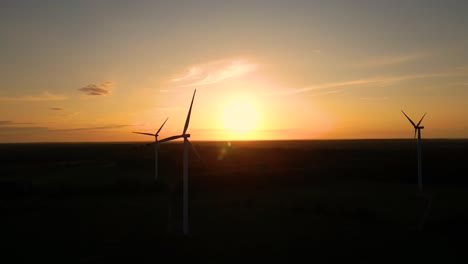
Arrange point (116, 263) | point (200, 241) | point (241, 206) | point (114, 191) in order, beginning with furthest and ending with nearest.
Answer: point (114, 191), point (241, 206), point (200, 241), point (116, 263)

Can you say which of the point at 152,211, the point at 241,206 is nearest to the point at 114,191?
the point at 152,211

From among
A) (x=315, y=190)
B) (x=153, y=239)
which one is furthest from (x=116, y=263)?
(x=315, y=190)

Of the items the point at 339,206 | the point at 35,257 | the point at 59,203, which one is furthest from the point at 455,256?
the point at 59,203

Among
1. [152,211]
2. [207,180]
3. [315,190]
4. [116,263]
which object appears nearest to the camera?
[116,263]

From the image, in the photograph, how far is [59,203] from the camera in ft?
116

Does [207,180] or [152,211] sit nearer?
[152,211]

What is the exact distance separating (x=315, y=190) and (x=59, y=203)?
2999 centimetres

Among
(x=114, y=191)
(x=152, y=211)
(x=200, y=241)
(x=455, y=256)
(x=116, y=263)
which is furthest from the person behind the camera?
(x=114, y=191)

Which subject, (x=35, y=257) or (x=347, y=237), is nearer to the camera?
(x=35, y=257)

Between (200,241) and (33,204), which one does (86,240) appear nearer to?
(200,241)

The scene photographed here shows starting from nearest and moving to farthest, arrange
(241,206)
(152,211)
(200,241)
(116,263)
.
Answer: (116,263), (200,241), (152,211), (241,206)

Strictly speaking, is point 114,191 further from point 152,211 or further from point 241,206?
point 241,206

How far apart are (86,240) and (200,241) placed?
7.45m

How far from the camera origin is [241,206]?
34250 mm
